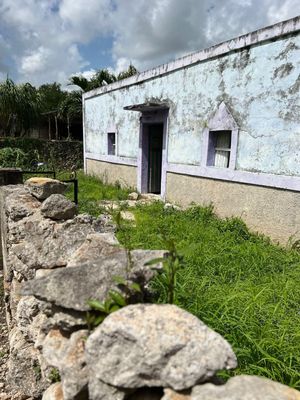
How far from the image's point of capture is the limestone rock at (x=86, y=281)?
49.6 inches

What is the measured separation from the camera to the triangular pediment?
562 cm

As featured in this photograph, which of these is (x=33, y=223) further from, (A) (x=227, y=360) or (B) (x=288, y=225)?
(B) (x=288, y=225)

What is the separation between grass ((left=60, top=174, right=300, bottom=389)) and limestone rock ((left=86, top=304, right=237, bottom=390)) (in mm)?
508

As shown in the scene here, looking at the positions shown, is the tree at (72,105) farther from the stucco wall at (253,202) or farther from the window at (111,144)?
the stucco wall at (253,202)

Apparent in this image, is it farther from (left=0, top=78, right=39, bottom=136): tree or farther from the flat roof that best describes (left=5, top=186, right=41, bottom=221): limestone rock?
(left=0, top=78, right=39, bottom=136): tree

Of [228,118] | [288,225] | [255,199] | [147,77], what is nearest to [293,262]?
[288,225]

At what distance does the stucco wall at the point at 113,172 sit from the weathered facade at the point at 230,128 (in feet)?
1.00

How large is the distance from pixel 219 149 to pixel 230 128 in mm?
613

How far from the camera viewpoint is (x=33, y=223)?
103 inches

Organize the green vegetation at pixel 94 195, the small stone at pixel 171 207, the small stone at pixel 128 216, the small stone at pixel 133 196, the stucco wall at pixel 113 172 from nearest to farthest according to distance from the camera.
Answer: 1. the small stone at pixel 128 216
2. the green vegetation at pixel 94 195
3. the small stone at pixel 171 207
4. the small stone at pixel 133 196
5. the stucco wall at pixel 113 172

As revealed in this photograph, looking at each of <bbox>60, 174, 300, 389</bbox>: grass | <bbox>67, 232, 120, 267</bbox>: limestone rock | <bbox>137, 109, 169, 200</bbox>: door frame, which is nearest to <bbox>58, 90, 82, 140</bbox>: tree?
<bbox>137, 109, 169, 200</bbox>: door frame

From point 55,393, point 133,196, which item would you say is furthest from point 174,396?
point 133,196

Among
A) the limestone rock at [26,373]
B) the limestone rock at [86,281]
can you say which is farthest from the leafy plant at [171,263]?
the limestone rock at [26,373]

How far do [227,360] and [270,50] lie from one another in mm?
5225
